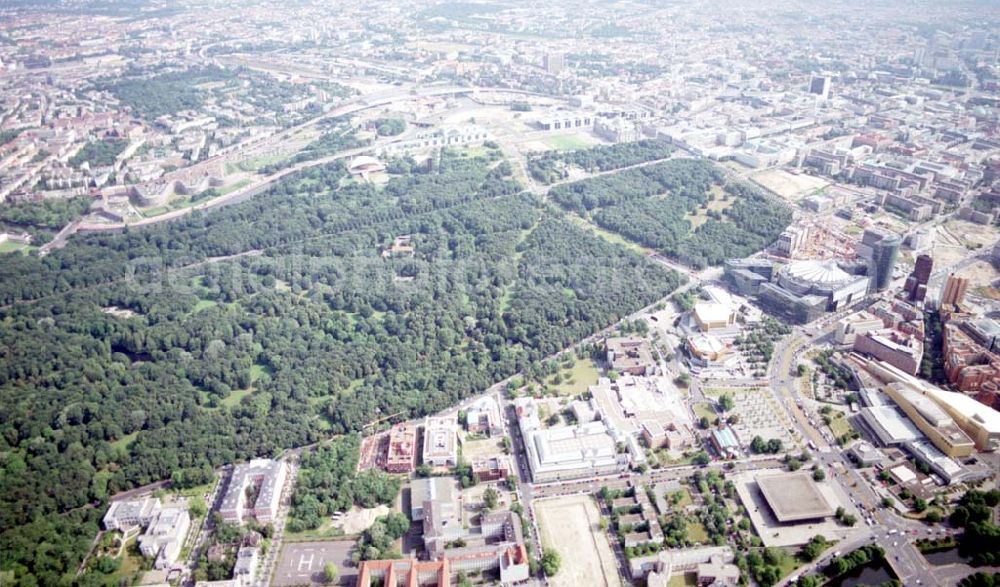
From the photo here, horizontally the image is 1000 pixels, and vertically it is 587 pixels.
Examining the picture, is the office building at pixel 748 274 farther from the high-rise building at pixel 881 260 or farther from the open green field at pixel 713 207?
the open green field at pixel 713 207

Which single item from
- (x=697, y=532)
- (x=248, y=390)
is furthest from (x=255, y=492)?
(x=697, y=532)

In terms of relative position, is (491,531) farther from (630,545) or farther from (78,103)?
(78,103)

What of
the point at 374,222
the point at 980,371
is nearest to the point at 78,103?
the point at 374,222

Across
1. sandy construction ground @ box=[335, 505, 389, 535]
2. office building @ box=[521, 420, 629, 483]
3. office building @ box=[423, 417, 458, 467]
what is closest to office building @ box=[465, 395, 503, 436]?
office building @ box=[423, 417, 458, 467]

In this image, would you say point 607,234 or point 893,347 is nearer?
point 893,347

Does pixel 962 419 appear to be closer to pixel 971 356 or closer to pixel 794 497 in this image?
pixel 971 356
